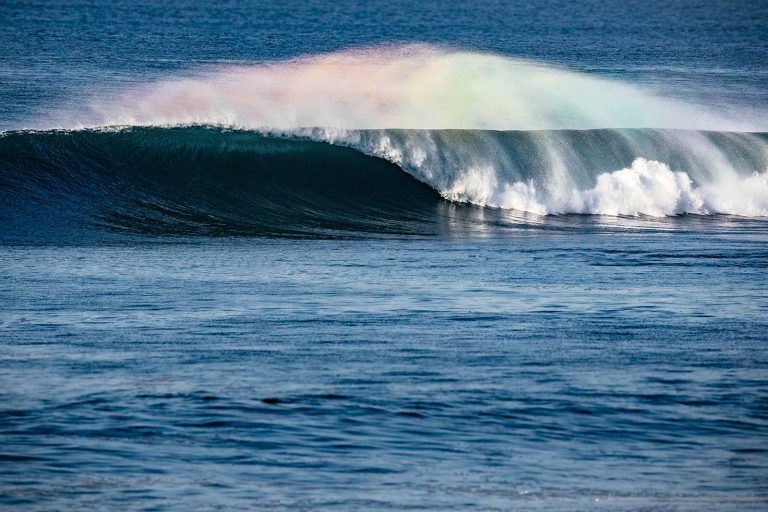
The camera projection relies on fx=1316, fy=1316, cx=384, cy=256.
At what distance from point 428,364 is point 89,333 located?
9.54ft

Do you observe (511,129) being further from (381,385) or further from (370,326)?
(381,385)

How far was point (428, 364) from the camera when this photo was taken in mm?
10117

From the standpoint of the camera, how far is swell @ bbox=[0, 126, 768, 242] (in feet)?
62.5

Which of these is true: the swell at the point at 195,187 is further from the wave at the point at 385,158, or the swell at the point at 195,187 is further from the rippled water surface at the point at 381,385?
the rippled water surface at the point at 381,385

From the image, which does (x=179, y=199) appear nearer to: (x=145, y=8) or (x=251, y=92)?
(x=251, y=92)

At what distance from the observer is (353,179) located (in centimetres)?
2173

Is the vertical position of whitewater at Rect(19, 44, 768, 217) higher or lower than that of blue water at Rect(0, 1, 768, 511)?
higher

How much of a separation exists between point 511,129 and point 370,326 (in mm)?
13858

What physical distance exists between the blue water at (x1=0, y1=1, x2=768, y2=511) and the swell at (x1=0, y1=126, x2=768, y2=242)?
7cm

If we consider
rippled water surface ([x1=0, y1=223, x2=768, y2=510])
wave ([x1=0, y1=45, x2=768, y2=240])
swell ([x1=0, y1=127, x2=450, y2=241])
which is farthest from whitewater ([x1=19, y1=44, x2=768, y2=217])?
rippled water surface ([x1=0, y1=223, x2=768, y2=510])

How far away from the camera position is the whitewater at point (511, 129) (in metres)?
22.0

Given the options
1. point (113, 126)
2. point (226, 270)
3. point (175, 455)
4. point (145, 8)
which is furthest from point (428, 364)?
point (145, 8)

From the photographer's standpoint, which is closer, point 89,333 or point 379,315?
point 89,333

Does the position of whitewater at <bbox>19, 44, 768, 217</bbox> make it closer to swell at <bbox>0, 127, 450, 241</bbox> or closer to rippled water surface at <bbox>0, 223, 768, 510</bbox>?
swell at <bbox>0, 127, 450, 241</bbox>
